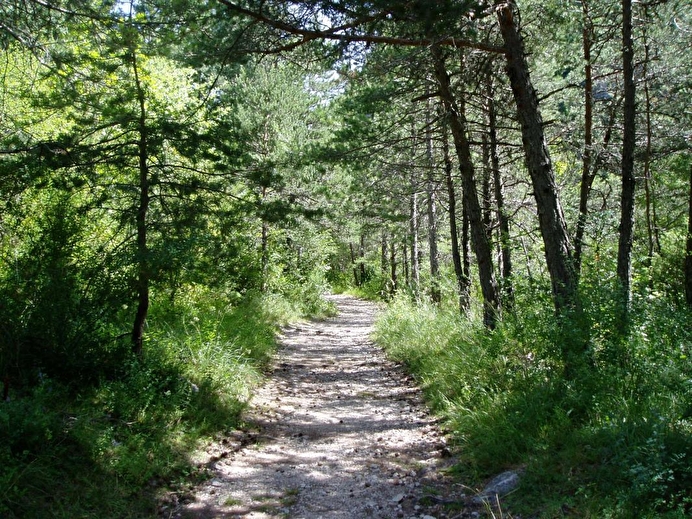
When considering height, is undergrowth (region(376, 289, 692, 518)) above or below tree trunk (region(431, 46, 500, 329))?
below

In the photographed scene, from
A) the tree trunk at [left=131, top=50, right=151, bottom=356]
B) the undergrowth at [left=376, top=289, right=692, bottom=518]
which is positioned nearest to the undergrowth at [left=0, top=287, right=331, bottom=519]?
the tree trunk at [left=131, top=50, right=151, bottom=356]

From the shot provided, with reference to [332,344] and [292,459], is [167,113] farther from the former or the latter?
[332,344]

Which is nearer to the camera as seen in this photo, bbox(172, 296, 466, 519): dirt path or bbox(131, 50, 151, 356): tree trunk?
bbox(172, 296, 466, 519): dirt path

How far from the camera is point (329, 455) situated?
220 inches

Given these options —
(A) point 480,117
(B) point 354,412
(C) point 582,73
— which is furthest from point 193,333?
(C) point 582,73

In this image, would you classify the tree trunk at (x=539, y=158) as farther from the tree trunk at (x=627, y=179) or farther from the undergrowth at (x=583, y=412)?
the tree trunk at (x=627, y=179)

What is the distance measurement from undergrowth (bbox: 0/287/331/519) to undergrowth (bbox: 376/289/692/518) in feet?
9.80

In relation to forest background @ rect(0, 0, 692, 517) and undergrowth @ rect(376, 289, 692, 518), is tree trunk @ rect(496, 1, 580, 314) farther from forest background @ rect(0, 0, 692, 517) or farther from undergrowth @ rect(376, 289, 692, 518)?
undergrowth @ rect(376, 289, 692, 518)

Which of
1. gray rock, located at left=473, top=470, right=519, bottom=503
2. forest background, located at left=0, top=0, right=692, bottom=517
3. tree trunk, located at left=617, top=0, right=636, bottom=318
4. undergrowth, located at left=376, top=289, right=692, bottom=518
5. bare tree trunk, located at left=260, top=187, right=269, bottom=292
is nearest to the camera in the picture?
undergrowth, located at left=376, top=289, right=692, bottom=518

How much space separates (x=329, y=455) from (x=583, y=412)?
9.18 feet

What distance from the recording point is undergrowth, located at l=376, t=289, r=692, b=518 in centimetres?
347

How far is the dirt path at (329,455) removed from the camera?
14.5 feet

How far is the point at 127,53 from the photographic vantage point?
5.81 metres

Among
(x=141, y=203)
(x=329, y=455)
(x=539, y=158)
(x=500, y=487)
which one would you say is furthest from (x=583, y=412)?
(x=141, y=203)
